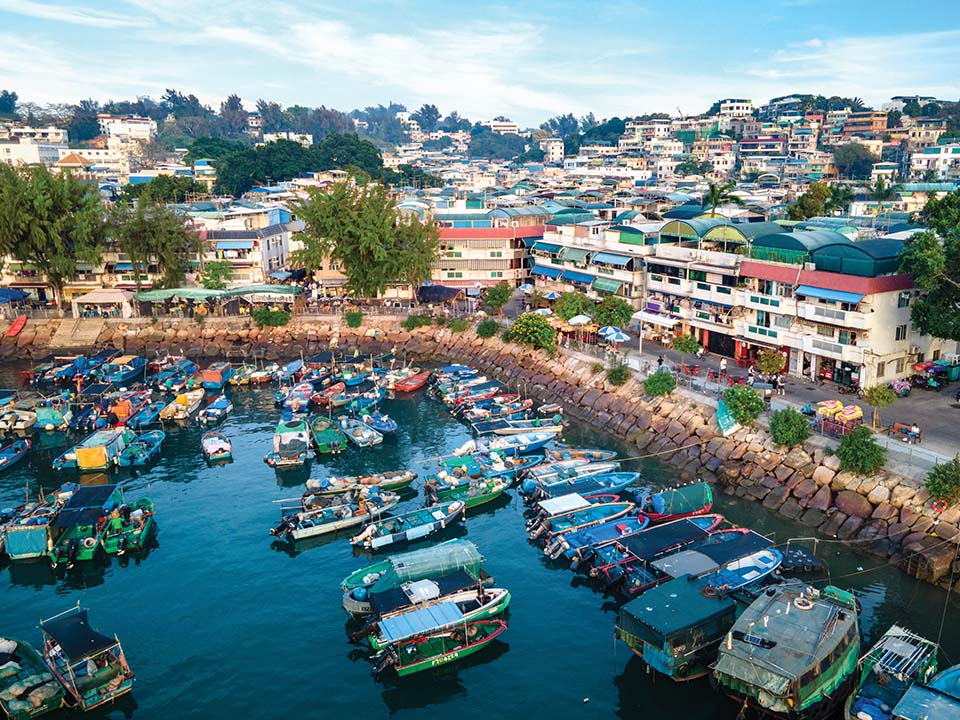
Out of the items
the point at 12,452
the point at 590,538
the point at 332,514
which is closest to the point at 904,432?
the point at 590,538

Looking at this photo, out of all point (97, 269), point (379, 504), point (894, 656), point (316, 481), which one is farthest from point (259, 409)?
point (894, 656)

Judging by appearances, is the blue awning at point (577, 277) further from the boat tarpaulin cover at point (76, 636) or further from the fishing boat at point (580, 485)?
the boat tarpaulin cover at point (76, 636)

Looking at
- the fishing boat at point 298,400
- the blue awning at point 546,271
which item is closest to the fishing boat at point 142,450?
the fishing boat at point 298,400

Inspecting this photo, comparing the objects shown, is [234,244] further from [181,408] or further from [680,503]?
[680,503]

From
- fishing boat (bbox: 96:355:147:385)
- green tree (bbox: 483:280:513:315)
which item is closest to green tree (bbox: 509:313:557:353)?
green tree (bbox: 483:280:513:315)

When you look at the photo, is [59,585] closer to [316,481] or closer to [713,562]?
[316,481]

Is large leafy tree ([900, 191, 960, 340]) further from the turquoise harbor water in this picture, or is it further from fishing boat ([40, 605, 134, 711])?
fishing boat ([40, 605, 134, 711])
